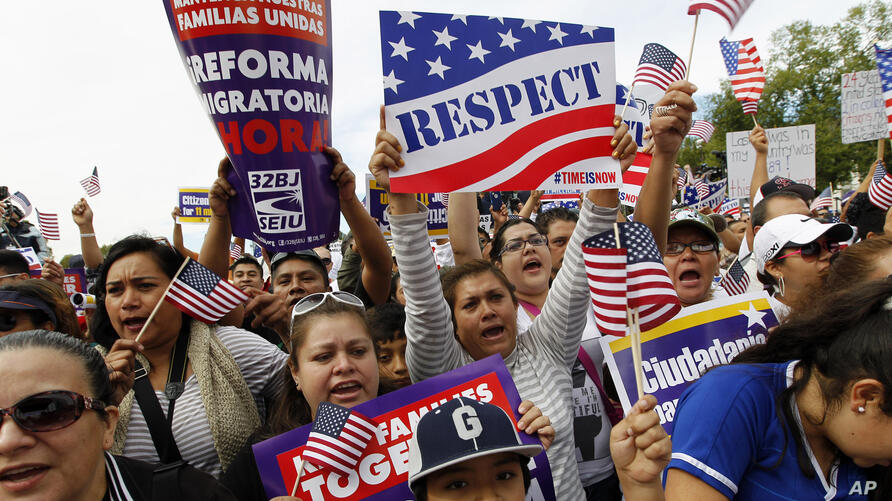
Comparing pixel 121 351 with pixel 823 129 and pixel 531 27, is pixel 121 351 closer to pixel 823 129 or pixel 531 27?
pixel 531 27

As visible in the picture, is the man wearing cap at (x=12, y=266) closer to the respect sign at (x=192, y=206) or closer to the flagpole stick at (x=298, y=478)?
the flagpole stick at (x=298, y=478)

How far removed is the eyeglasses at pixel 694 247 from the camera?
11.9 feet

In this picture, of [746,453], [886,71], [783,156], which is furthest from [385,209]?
[783,156]

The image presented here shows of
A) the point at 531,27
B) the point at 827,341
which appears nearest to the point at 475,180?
the point at 531,27

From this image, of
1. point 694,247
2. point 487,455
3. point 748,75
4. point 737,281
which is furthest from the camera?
point 748,75

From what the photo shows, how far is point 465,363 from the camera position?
2906 millimetres

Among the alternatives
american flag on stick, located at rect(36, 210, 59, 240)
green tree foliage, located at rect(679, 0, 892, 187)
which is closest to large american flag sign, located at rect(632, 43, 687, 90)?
american flag on stick, located at rect(36, 210, 59, 240)

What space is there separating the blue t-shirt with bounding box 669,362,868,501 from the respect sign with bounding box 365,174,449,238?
3699 millimetres

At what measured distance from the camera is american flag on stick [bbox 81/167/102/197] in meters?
12.2

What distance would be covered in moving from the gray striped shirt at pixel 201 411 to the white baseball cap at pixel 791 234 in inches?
108

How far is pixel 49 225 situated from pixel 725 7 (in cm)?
1240

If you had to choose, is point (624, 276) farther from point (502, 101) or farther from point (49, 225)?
point (49, 225)

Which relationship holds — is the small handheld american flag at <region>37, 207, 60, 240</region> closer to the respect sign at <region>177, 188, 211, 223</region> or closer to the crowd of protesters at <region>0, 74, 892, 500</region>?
the respect sign at <region>177, 188, 211, 223</region>

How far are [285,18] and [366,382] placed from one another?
1721mm
